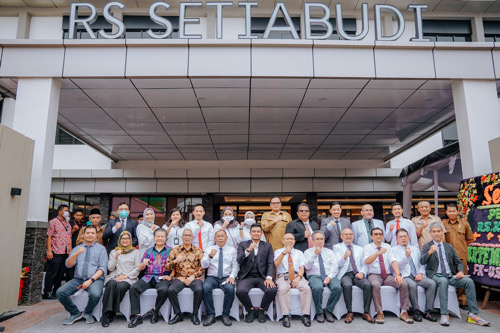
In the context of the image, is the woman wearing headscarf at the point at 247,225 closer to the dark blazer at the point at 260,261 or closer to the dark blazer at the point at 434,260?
the dark blazer at the point at 260,261

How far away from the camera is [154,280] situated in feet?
19.5

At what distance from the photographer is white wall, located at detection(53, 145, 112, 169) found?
1466 cm

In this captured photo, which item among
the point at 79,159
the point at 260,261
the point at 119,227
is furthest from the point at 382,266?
the point at 79,159

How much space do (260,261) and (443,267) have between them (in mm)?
3022

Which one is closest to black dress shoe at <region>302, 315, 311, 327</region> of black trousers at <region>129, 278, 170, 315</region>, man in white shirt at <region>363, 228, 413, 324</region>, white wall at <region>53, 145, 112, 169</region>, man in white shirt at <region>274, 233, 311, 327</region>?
man in white shirt at <region>274, 233, 311, 327</region>

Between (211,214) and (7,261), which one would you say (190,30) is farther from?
(7,261)

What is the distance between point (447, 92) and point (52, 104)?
844 centimetres

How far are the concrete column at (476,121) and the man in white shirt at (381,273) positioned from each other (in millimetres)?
2716

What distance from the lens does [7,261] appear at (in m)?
5.97

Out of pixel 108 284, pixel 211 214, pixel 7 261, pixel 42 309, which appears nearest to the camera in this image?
pixel 108 284

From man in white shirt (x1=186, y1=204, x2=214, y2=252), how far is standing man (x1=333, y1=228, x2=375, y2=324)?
227 centimetres

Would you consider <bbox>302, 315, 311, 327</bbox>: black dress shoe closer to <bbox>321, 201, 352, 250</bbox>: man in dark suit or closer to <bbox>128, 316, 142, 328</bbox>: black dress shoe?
<bbox>321, 201, 352, 250</bbox>: man in dark suit

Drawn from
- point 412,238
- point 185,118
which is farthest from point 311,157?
point 412,238

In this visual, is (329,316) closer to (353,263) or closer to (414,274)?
(353,263)
